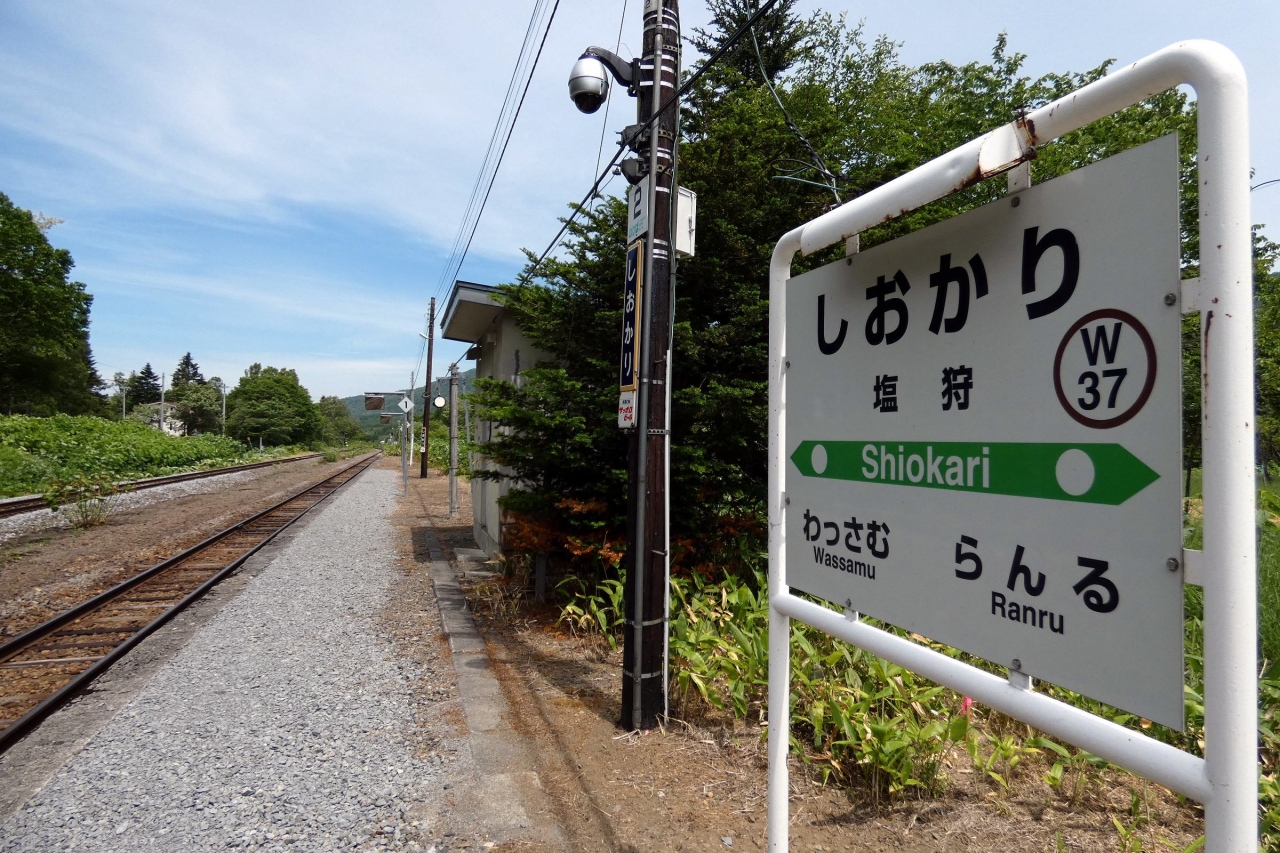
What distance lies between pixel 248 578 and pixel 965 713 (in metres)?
8.24

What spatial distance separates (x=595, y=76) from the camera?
4.74 metres

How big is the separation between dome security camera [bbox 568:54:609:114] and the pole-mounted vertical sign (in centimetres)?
114

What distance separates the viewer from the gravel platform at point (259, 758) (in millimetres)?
3072

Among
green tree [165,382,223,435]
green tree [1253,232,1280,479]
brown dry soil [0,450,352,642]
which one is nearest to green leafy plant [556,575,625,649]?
brown dry soil [0,450,352,642]

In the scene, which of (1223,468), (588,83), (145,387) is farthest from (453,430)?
(145,387)

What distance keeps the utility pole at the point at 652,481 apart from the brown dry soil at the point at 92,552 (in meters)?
5.67

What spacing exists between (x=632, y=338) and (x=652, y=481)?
87 cm

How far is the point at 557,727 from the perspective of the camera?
4.18m

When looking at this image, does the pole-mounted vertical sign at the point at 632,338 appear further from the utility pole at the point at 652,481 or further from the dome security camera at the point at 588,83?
the dome security camera at the point at 588,83

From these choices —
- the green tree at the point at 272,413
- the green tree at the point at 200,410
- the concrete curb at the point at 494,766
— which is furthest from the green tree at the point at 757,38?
the green tree at the point at 200,410

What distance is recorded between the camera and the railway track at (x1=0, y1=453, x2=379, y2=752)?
15.3ft

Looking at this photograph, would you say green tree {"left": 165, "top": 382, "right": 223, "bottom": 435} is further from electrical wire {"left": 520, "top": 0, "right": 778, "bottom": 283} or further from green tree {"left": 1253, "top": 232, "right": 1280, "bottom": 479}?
green tree {"left": 1253, "top": 232, "right": 1280, "bottom": 479}

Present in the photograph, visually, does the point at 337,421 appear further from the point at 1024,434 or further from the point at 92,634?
the point at 1024,434

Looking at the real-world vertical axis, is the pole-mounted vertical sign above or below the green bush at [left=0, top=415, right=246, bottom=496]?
above
